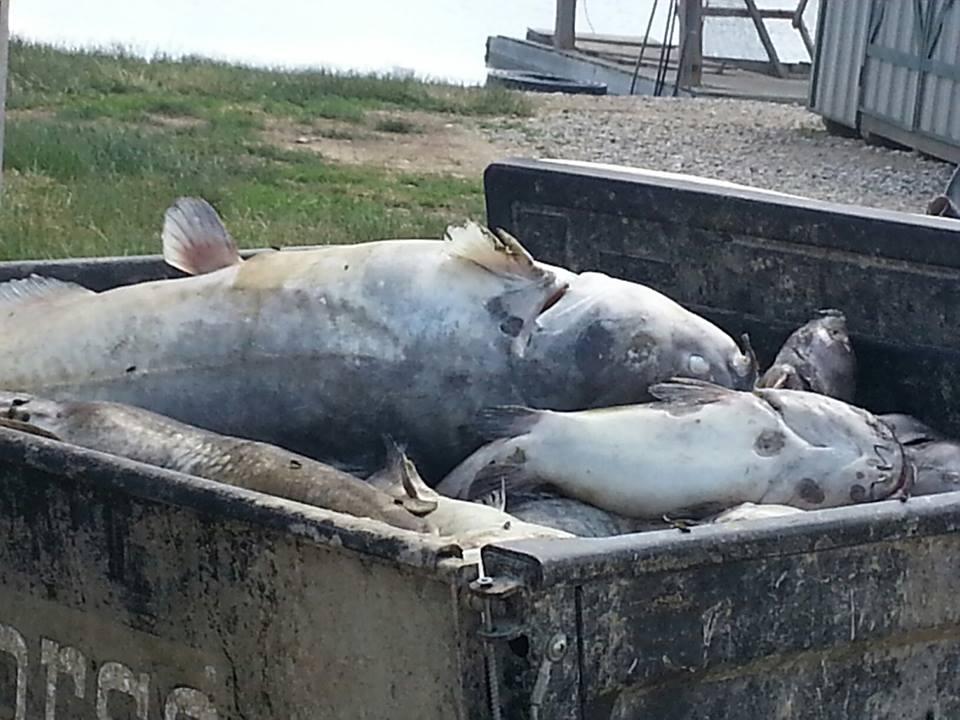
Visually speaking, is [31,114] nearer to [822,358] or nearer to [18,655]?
[822,358]

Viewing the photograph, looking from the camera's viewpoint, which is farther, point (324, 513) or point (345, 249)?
point (345, 249)

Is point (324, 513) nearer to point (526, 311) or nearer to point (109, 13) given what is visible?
point (526, 311)

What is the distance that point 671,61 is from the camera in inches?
896

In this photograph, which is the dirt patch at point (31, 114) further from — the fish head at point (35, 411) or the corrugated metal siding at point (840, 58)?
the fish head at point (35, 411)

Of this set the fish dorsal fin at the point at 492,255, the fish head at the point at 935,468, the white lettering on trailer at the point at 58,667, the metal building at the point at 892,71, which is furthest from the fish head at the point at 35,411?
the metal building at the point at 892,71

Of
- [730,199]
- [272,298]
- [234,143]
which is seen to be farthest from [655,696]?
[234,143]

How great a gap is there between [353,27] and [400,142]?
27.1m

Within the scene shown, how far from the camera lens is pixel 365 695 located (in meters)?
2.12

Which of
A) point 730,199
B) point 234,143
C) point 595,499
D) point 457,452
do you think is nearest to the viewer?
A: point 595,499

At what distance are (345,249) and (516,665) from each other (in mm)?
1417

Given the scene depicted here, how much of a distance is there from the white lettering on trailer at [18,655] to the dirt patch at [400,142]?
31.5ft

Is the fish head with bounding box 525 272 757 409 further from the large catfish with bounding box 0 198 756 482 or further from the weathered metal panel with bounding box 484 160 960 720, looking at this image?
the weathered metal panel with bounding box 484 160 960 720

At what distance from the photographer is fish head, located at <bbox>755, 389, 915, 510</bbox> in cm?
280

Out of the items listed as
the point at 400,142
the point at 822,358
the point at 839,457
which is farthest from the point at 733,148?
the point at 839,457
